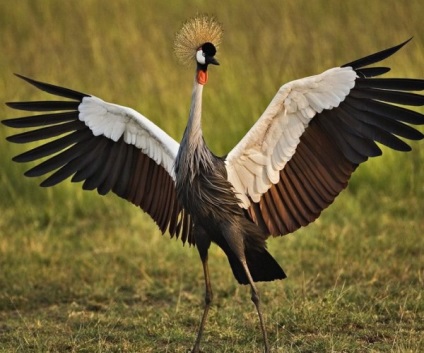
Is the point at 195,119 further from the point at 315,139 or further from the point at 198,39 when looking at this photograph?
the point at 315,139

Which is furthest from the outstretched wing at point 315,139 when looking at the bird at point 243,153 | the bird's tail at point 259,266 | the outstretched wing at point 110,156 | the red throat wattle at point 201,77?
the outstretched wing at point 110,156

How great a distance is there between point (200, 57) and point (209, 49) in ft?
0.19

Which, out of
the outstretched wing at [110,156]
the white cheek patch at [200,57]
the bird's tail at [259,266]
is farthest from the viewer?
the outstretched wing at [110,156]

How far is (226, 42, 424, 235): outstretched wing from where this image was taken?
4.73m

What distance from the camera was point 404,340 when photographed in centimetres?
480

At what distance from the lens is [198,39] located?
194 inches

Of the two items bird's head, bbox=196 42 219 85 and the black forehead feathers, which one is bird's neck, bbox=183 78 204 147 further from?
the black forehead feathers

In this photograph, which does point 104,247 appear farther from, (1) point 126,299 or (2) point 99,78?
(2) point 99,78

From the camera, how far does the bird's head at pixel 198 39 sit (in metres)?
4.87

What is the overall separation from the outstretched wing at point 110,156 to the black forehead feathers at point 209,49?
53cm

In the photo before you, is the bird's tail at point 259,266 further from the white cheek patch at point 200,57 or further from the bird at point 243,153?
the white cheek patch at point 200,57

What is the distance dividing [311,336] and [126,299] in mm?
1462

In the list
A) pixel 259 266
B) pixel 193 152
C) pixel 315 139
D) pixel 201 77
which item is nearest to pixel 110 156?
pixel 193 152

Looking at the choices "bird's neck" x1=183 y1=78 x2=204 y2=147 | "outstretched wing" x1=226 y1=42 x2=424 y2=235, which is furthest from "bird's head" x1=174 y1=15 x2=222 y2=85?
"outstretched wing" x1=226 y1=42 x2=424 y2=235
